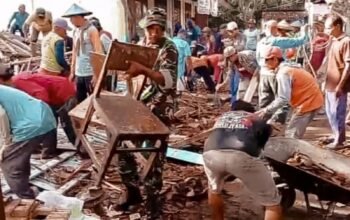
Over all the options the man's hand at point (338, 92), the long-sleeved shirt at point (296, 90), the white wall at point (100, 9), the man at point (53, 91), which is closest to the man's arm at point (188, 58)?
the white wall at point (100, 9)

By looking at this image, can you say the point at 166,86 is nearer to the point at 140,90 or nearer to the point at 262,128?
the point at 140,90

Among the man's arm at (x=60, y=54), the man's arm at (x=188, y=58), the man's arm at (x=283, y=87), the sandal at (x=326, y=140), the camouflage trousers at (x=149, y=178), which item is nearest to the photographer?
the camouflage trousers at (x=149, y=178)

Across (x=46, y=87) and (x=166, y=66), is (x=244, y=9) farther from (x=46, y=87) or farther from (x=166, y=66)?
(x=166, y=66)

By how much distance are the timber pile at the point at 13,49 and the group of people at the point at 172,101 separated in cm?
274

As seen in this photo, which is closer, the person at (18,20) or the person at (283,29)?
the person at (283,29)

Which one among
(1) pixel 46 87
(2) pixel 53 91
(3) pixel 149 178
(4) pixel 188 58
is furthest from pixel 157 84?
(4) pixel 188 58

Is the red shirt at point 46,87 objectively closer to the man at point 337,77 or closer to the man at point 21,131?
the man at point 21,131

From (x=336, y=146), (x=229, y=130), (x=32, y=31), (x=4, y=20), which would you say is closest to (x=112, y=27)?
(x=4, y=20)

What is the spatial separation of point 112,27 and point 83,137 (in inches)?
621

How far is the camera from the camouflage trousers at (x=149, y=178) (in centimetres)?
593

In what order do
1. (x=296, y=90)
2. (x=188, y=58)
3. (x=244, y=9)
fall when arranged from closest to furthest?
(x=296, y=90), (x=188, y=58), (x=244, y=9)

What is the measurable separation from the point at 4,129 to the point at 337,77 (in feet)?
17.5

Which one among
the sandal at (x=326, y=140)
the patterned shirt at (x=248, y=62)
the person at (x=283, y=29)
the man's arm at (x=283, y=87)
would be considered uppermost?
the person at (x=283, y=29)

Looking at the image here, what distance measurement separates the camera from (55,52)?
29.9ft
